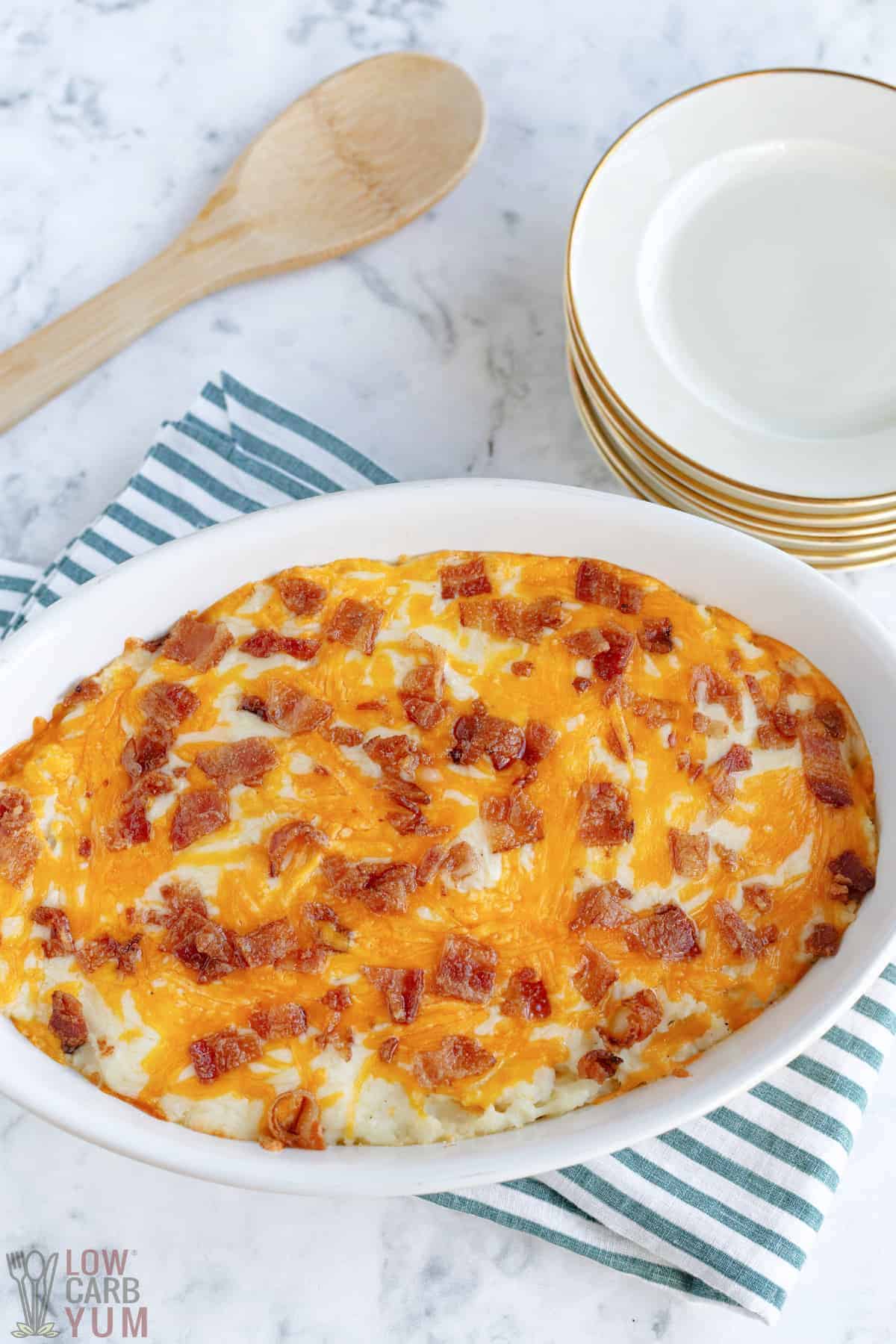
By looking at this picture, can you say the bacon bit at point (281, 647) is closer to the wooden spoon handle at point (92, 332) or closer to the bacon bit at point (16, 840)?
the bacon bit at point (16, 840)

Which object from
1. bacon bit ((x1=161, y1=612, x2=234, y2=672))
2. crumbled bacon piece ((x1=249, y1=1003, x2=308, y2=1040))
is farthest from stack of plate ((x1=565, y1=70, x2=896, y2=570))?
crumbled bacon piece ((x1=249, y1=1003, x2=308, y2=1040))

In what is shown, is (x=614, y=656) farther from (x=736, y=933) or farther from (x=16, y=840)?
(x=16, y=840)

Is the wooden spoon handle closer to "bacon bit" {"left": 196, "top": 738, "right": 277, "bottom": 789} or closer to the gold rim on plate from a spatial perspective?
the gold rim on plate

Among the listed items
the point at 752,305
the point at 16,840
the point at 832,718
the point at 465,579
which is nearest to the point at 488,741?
the point at 465,579

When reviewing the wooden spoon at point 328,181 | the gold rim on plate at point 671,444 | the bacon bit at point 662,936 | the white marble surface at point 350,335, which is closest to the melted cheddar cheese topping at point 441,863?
the bacon bit at point 662,936

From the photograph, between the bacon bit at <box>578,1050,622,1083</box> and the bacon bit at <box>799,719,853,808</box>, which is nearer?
the bacon bit at <box>578,1050,622,1083</box>

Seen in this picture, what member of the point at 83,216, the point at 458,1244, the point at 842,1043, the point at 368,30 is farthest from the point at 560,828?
the point at 368,30
